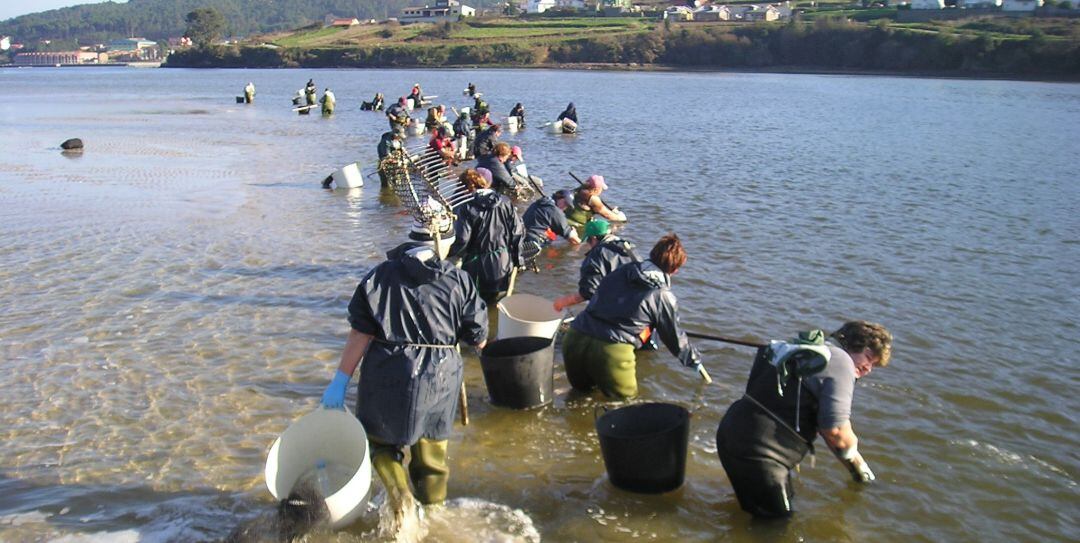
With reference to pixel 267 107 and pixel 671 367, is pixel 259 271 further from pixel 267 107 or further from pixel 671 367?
pixel 267 107

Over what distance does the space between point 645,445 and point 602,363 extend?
4.37 feet

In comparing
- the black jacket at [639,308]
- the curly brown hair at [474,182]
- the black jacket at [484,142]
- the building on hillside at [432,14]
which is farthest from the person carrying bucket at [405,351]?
the building on hillside at [432,14]

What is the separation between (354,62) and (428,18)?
216 ft

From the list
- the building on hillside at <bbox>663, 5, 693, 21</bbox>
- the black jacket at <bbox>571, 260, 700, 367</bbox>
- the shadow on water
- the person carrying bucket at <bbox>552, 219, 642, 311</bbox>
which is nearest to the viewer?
the shadow on water

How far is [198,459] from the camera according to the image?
6.61m

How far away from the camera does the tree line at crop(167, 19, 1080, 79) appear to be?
79.3 m

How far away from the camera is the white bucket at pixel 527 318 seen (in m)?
8.05

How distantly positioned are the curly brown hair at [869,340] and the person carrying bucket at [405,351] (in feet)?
7.47

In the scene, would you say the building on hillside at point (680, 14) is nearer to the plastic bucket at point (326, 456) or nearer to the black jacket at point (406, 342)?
the black jacket at point (406, 342)

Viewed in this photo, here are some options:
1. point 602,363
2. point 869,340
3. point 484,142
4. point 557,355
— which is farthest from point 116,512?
point 484,142

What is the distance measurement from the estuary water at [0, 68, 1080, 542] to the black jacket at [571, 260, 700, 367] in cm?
92

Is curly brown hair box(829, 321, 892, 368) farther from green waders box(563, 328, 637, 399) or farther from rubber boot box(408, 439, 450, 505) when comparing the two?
rubber boot box(408, 439, 450, 505)

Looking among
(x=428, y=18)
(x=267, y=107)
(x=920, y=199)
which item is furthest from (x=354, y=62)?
(x=920, y=199)

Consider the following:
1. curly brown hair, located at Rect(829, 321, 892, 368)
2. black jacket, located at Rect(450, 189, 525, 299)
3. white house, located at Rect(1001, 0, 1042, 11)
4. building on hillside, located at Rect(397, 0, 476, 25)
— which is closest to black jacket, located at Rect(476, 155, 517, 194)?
black jacket, located at Rect(450, 189, 525, 299)
